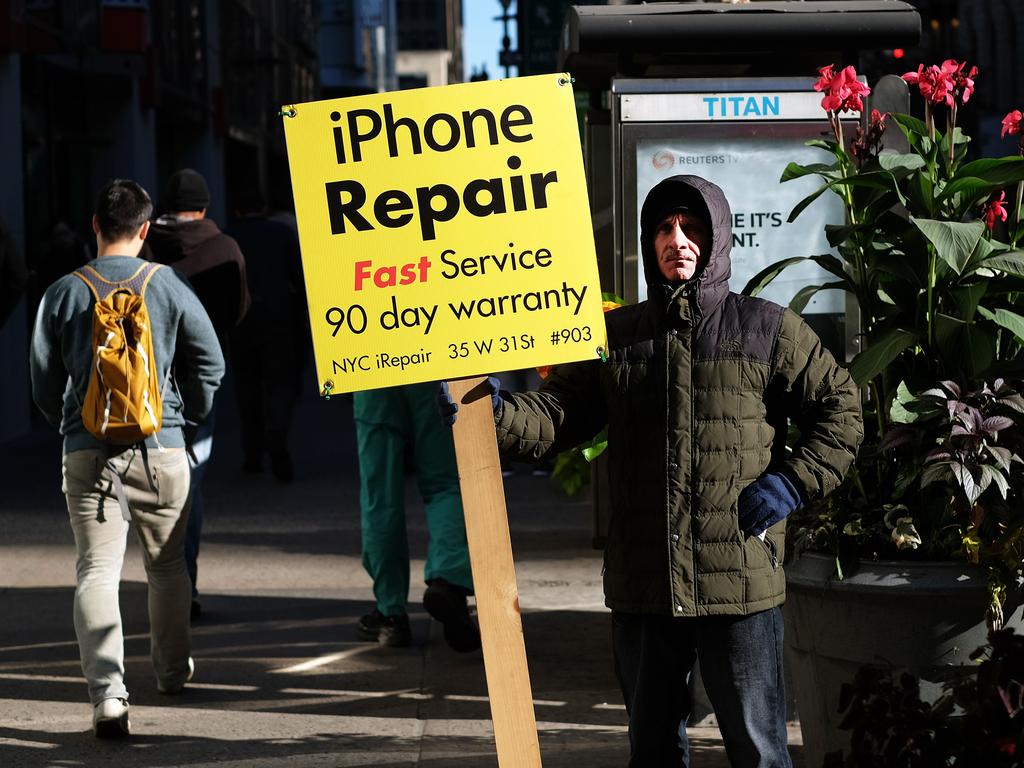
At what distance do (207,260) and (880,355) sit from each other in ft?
13.1

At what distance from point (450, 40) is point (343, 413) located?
16424 centimetres

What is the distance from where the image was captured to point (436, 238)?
388 cm

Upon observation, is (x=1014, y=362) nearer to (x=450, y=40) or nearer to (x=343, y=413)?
(x=343, y=413)

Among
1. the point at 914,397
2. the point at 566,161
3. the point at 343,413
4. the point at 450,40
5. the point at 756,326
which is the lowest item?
the point at 343,413

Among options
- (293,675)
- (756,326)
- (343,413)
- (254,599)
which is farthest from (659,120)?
(343,413)

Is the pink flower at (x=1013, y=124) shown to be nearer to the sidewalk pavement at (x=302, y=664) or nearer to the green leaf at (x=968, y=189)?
the green leaf at (x=968, y=189)

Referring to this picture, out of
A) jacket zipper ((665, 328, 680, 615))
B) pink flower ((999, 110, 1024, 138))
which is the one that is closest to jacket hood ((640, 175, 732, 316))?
jacket zipper ((665, 328, 680, 615))

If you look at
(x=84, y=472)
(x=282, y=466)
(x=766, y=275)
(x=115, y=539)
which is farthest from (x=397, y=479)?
(x=282, y=466)

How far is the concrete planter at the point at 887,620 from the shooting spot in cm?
430

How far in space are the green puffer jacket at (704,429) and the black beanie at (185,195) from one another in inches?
158

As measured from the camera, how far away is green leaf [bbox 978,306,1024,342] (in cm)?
430

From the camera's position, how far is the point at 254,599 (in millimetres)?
7809

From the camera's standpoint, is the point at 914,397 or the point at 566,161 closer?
the point at 566,161

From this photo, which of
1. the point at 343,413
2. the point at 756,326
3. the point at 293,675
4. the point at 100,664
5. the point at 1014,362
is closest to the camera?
the point at 756,326
